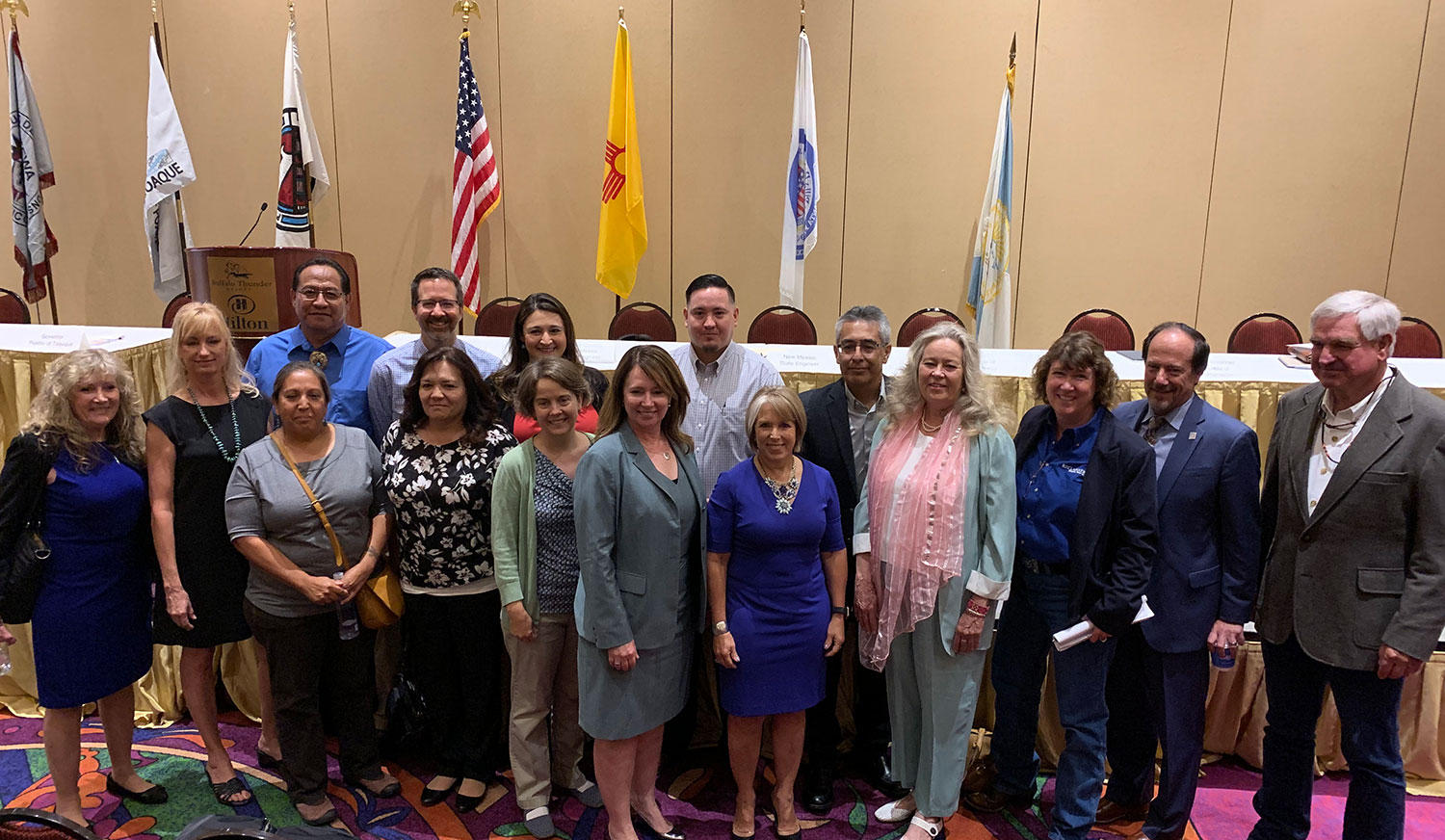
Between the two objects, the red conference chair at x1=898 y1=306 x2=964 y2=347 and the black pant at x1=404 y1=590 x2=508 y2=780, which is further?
the red conference chair at x1=898 y1=306 x2=964 y2=347

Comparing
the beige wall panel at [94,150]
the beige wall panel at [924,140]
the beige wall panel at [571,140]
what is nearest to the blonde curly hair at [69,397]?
the beige wall panel at [571,140]

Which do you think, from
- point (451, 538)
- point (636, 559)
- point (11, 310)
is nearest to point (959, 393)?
point (636, 559)

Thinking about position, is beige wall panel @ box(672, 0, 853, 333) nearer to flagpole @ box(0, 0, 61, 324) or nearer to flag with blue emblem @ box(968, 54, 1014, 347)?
flag with blue emblem @ box(968, 54, 1014, 347)

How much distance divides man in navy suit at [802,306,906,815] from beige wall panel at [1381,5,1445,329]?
19.7ft

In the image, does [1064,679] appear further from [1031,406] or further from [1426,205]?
[1426,205]

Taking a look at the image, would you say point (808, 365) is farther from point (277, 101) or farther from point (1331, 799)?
point (277, 101)

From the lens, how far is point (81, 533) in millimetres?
2424

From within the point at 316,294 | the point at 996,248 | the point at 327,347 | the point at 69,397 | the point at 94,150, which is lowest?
the point at 69,397

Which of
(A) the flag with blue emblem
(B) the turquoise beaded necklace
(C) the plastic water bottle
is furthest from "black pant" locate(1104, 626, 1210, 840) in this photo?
(A) the flag with blue emblem

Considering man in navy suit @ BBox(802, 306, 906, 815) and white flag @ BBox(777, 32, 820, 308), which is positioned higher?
white flag @ BBox(777, 32, 820, 308)

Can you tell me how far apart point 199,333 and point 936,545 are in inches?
90.2

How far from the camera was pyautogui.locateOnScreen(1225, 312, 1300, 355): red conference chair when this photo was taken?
16.6 ft

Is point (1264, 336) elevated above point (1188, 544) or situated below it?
above

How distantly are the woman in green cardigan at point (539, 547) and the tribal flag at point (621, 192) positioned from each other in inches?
160
